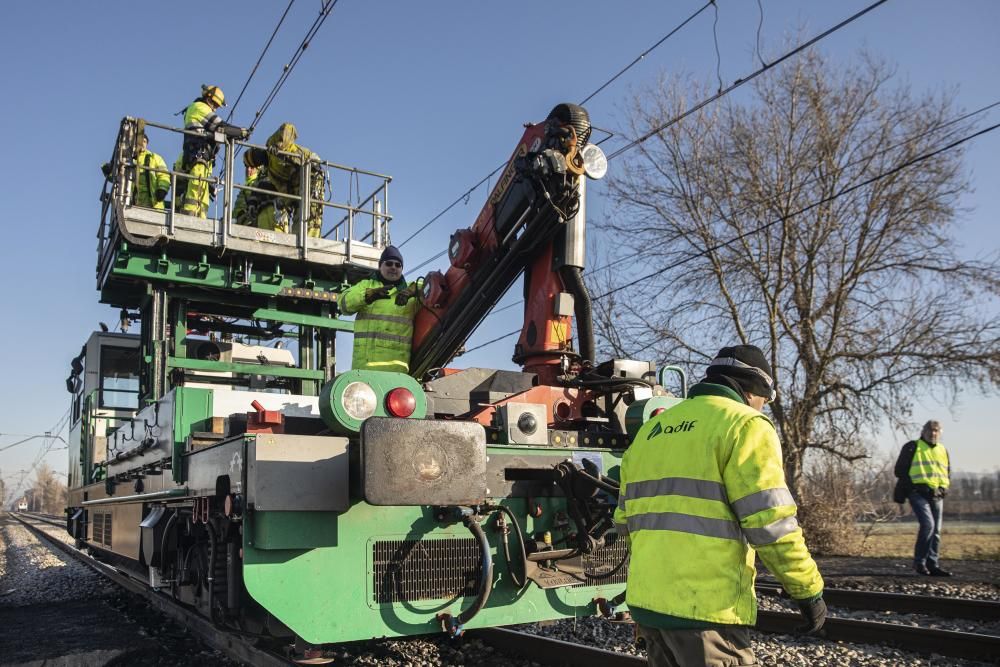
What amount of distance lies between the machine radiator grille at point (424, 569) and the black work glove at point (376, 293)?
7.43ft

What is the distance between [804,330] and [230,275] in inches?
446

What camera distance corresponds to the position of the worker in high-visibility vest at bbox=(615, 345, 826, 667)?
8.68 ft

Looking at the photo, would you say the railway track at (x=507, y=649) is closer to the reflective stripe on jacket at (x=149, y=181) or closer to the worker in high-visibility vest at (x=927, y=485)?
the reflective stripe on jacket at (x=149, y=181)

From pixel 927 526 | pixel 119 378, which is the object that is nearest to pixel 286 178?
pixel 119 378

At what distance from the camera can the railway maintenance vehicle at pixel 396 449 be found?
404cm

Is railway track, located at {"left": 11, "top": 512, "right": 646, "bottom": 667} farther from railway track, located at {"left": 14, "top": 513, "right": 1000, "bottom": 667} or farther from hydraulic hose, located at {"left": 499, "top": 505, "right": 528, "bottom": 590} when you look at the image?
hydraulic hose, located at {"left": 499, "top": 505, "right": 528, "bottom": 590}

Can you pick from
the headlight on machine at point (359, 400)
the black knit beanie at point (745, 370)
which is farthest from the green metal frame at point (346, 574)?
the black knit beanie at point (745, 370)

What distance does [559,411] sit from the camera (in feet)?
17.8

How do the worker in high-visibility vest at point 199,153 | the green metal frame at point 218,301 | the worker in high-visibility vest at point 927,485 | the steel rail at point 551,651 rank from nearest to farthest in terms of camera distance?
the steel rail at point 551,651
the green metal frame at point 218,301
the worker in high-visibility vest at point 199,153
the worker in high-visibility vest at point 927,485

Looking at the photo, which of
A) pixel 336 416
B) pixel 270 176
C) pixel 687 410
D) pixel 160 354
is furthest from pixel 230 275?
pixel 687 410

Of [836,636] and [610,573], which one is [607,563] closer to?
[610,573]

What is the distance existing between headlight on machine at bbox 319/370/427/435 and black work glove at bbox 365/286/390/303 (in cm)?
181

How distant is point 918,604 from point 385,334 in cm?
512

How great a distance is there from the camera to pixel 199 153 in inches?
344
